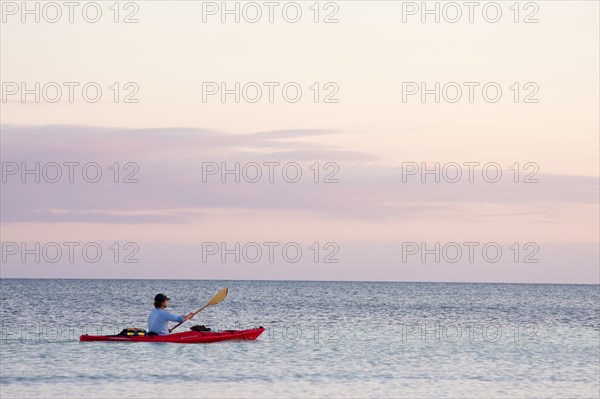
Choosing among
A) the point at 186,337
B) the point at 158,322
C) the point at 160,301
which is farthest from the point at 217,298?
the point at 160,301

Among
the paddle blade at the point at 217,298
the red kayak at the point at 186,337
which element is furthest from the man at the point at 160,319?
the paddle blade at the point at 217,298

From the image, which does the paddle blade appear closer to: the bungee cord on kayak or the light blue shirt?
the bungee cord on kayak

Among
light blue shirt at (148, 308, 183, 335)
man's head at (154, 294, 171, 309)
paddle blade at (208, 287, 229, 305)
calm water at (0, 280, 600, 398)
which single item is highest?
man's head at (154, 294, 171, 309)

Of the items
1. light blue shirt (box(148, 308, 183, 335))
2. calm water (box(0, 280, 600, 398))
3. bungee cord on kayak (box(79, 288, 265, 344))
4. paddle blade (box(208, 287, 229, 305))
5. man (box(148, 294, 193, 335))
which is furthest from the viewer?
paddle blade (box(208, 287, 229, 305))

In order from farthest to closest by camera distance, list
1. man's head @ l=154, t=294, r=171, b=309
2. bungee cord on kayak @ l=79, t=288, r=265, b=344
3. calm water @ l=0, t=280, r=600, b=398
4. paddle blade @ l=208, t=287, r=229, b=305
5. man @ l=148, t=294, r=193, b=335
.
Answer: paddle blade @ l=208, t=287, r=229, b=305
man @ l=148, t=294, r=193, b=335
bungee cord on kayak @ l=79, t=288, r=265, b=344
man's head @ l=154, t=294, r=171, b=309
calm water @ l=0, t=280, r=600, b=398

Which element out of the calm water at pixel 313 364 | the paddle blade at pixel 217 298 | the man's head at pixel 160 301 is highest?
the man's head at pixel 160 301

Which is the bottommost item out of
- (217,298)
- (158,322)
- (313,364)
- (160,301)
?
(313,364)

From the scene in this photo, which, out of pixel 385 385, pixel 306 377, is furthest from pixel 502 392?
pixel 306 377

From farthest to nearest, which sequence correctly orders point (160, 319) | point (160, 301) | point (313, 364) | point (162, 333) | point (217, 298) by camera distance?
point (217, 298) < point (162, 333) < point (160, 319) < point (160, 301) < point (313, 364)

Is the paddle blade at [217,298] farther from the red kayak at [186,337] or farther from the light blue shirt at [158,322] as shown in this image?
the light blue shirt at [158,322]

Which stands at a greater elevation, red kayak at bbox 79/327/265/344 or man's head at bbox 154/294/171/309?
man's head at bbox 154/294/171/309

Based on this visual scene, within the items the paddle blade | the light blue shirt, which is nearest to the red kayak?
the light blue shirt

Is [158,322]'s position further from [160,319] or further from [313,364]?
[313,364]

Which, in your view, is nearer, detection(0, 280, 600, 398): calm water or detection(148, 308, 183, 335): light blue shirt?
detection(0, 280, 600, 398): calm water
